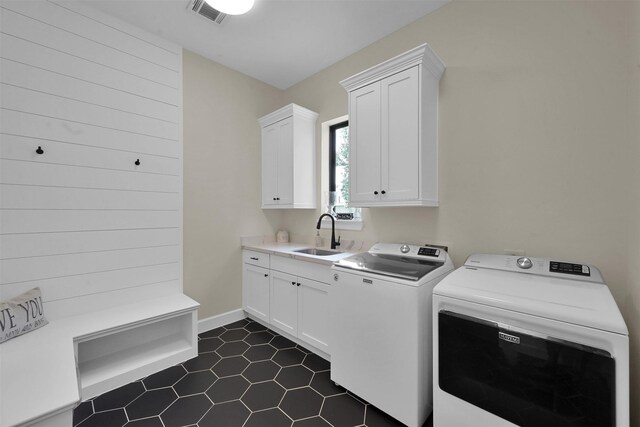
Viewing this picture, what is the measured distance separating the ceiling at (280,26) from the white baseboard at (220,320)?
112 inches

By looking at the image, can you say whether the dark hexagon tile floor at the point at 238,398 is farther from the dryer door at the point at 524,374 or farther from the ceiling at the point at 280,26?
the ceiling at the point at 280,26

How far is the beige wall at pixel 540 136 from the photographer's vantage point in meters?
1.41

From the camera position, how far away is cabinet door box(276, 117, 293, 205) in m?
2.90

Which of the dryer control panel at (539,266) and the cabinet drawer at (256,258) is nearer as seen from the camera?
the dryer control panel at (539,266)

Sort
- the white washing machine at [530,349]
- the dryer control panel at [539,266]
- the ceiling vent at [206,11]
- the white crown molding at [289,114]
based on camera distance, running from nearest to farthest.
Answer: the white washing machine at [530,349], the dryer control panel at [539,266], the ceiling vent at [206,11], the white crown molding at [289,114]

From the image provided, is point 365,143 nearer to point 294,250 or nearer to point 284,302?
point 294,250

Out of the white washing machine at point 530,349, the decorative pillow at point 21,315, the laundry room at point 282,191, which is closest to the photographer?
the white washing machine at point 530,349

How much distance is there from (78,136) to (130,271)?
118cm

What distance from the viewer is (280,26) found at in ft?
7.68

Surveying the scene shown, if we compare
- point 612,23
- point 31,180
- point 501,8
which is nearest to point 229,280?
point 31,180

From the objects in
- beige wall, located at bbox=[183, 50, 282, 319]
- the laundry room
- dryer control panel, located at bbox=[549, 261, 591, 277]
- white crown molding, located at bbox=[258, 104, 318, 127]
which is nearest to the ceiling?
the laundry room

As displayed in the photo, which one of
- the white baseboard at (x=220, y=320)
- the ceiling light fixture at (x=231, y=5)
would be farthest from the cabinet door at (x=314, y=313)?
the ceiling light fixture at (x=231, y=5)

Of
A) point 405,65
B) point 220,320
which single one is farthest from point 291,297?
point 405,65

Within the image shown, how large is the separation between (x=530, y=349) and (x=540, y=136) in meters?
1.30
